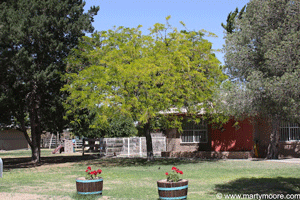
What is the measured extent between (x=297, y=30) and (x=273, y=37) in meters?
0.67

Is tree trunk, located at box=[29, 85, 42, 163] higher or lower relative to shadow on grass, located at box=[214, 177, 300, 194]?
higher

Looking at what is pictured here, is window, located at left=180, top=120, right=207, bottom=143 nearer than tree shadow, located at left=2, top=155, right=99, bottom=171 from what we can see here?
No

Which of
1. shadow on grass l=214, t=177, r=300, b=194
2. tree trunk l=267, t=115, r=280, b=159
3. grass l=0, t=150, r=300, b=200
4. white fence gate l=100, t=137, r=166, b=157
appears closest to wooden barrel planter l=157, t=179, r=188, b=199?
grass l=0, t=150, r=300, b=200

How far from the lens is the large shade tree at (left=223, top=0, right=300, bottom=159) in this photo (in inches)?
391

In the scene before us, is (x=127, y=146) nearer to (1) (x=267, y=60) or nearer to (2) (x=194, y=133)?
(2) (x=194, y=133)

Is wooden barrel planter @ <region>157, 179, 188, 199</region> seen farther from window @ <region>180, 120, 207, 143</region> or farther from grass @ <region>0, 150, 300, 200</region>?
window @ <region>180, 120, 207, 143</region>

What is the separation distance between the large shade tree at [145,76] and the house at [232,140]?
164 inches

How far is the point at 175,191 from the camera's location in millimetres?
9633

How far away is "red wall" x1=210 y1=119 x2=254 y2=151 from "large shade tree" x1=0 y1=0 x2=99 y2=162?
11094mm

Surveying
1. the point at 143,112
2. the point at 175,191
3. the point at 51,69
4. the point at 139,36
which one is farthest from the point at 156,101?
the point at 175,191

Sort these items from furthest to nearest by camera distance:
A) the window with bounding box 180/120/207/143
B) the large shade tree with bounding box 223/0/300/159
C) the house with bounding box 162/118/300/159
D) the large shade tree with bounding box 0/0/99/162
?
the window with bounding box 180/120/207/143
the house with bounding box 162/118/300/159
the large shade tree with bounding box 0/0/99/162
the large shade tree with bounding box 223/0/300/159

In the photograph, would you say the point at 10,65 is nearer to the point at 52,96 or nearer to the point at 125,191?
the point at 52,96

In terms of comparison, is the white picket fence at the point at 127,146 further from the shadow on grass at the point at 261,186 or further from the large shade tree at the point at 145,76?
the shadow on grass at the point at 261,186

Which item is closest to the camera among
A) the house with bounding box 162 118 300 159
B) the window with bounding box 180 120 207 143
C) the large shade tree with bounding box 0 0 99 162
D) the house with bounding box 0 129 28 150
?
the large shade tree with bounding box 0 0 99 162
